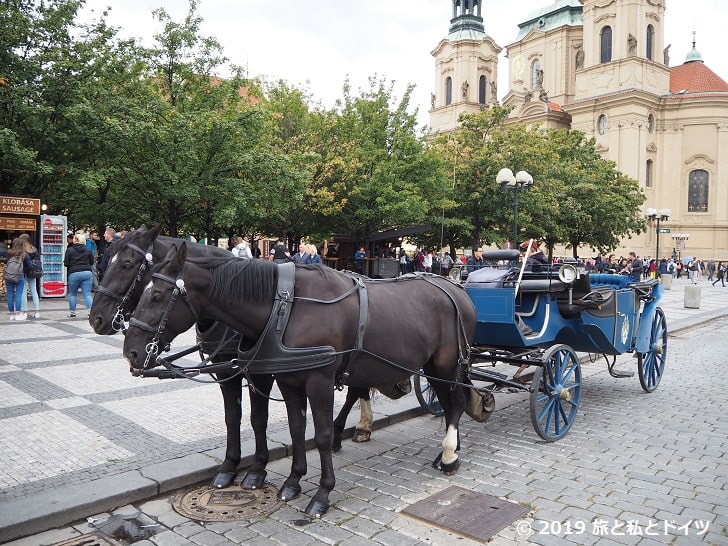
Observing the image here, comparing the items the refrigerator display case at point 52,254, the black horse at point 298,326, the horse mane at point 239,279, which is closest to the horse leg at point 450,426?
→ the black horse at point 298,326

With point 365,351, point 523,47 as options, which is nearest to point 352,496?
point 365,351

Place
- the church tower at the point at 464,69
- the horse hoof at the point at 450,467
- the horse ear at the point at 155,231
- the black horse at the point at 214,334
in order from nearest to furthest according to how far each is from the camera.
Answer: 1. the black horse at the point at 214,334
2. the horse ear at the point at 155,231
3. the horse hoof at the point at 450,467
4. the church tower at the point at 464,69

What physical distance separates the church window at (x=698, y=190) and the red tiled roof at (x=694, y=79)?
29.2 feet

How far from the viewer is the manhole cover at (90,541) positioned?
3.84 m

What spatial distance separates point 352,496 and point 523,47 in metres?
75.5

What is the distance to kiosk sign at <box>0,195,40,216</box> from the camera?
16.5 meters

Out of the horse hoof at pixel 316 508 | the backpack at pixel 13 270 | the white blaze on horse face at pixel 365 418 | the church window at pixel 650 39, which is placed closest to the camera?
the horse hoof at pixel 316 508

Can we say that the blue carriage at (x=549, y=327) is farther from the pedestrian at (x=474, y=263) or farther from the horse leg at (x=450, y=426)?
the horse leg at (x=450, y=426)

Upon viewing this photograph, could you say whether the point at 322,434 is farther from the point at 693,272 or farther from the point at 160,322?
the point at 693,272

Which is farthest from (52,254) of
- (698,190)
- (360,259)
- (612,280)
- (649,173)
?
(698,190)

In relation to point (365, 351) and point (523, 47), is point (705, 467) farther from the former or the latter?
point (523, 47)

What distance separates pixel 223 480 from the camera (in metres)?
4.76

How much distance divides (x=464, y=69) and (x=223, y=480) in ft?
244

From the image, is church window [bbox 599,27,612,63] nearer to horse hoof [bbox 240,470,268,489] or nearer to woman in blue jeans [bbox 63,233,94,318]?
woman in blue jeans [bbox 63,233,94,318]
